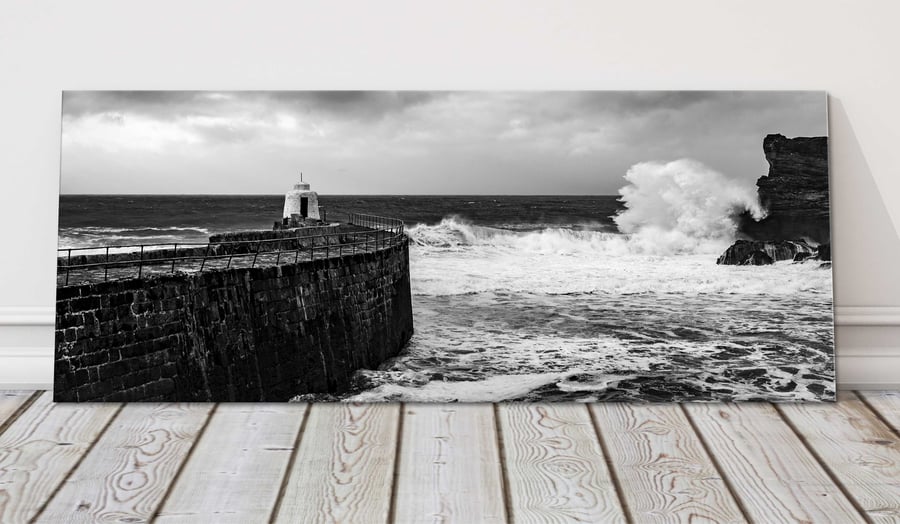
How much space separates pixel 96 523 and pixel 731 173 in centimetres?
228

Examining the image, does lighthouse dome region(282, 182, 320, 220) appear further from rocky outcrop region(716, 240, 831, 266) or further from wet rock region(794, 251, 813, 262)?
wet rock region(794, 251, 813, 262)

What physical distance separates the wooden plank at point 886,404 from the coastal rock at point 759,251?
55cm

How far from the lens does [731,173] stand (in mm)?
3008

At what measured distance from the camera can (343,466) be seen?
2320 millimetres

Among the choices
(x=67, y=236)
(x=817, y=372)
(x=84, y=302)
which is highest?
(x=67, y=236)

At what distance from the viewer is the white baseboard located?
9.93 feet

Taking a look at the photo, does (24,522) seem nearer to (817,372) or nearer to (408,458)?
(408,458)

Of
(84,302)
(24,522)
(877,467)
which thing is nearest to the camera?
(24,522)

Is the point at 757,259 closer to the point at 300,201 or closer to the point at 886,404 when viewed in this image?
the point at 886,404

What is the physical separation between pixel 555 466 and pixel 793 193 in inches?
54.3

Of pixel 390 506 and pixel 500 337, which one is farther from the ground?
pixel 500 337

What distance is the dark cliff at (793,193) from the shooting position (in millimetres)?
2961

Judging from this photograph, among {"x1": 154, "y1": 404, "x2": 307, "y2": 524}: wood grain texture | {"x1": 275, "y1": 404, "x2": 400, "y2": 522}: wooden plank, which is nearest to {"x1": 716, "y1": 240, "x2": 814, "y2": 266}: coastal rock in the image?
{"x1": 275, "y1": 404, "x2": 400, "y2": 522}: wooden plank

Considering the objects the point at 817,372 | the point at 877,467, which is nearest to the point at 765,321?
the point at 817,372
